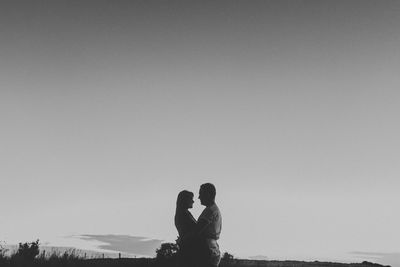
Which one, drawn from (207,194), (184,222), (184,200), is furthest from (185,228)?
(207,194)

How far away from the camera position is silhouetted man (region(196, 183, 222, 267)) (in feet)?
24.4

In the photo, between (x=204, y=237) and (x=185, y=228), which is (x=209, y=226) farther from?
(x=185, y=228)

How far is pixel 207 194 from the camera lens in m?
7.59

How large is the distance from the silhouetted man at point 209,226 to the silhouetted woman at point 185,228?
0.55 ft

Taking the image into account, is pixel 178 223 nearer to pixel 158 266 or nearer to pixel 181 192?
pixel 181 192

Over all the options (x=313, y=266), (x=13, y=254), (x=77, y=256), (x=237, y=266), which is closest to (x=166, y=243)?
(x=237, y=266)

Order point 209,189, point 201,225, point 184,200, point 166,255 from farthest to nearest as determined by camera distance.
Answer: point 166,255, point 184,200, point 209,189, point 201,225

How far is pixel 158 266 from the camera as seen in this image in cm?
1733

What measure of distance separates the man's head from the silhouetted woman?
1.58ft

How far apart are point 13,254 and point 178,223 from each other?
31.7 ft

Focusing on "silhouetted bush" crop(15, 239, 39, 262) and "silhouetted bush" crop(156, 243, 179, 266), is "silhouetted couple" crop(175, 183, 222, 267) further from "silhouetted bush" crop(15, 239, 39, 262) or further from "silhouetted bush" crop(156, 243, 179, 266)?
"silhouetted bush" crop(15, 239, 39, 262)

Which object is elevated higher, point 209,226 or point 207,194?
point 207,194

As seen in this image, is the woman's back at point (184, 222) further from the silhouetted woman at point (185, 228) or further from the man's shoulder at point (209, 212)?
the man's shoulder at point (209, 212)

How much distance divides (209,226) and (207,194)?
53cm
